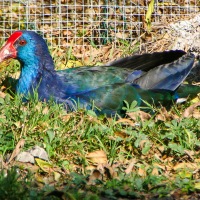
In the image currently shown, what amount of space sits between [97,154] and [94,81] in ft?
4.68

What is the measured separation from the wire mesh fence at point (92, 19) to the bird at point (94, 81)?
1601 millimetres

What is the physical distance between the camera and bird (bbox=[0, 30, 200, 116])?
6.91 meters

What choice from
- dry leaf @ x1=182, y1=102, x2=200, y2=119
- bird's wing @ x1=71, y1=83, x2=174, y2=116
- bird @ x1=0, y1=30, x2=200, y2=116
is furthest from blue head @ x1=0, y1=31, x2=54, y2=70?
dry leaf @ x1=182, y1=102, x2=200, y2=119

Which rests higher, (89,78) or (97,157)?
(89,78)

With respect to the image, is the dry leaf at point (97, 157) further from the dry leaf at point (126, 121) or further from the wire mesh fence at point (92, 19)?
the wire mesh fence at point (92, 19)

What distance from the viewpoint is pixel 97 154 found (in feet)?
19.1

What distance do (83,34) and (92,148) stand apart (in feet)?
10.7

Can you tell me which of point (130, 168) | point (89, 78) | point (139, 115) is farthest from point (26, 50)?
point (130, 168)

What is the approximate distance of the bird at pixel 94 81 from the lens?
691 cm

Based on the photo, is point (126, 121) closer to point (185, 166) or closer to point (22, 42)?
point (185, 166)

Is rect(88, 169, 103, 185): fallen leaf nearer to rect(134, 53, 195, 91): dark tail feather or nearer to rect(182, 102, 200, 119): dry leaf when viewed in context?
rect(182, 102, 200, 119): dry leaf

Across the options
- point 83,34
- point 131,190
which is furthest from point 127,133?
point 83,34

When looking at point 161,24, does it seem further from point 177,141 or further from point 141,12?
point 177,141

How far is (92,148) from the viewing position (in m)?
5.97
